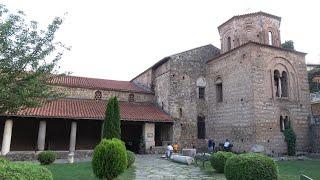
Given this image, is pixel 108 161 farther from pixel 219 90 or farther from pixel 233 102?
pixel 219 90

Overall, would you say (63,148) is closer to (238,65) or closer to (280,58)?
(238,65)

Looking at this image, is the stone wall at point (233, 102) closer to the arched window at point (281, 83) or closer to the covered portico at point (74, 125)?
the arched window at point (281, 83)

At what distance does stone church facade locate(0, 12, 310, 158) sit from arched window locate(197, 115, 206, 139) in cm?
8

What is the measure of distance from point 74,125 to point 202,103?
34.9 ft

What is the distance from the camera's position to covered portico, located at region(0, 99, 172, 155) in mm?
18859

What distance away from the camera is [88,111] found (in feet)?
66.1


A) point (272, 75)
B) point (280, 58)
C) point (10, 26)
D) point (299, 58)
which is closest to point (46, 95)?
point (10, 26)

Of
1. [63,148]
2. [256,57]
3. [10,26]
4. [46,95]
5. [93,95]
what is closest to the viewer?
[10,26]

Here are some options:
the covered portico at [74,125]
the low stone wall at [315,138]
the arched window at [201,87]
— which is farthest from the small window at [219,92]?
the low stone wall at [315,138]

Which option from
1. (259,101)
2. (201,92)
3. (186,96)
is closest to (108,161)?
(259,101)

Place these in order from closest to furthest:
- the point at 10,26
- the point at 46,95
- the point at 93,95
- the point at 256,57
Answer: the point at 10,26 → the point at 46,95 → the point at 256,57 → the point at 93,95

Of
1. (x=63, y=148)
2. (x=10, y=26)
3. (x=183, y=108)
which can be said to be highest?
(x=10, y=26)

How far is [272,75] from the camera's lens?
1970 centimetres

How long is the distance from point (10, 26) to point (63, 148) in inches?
547
